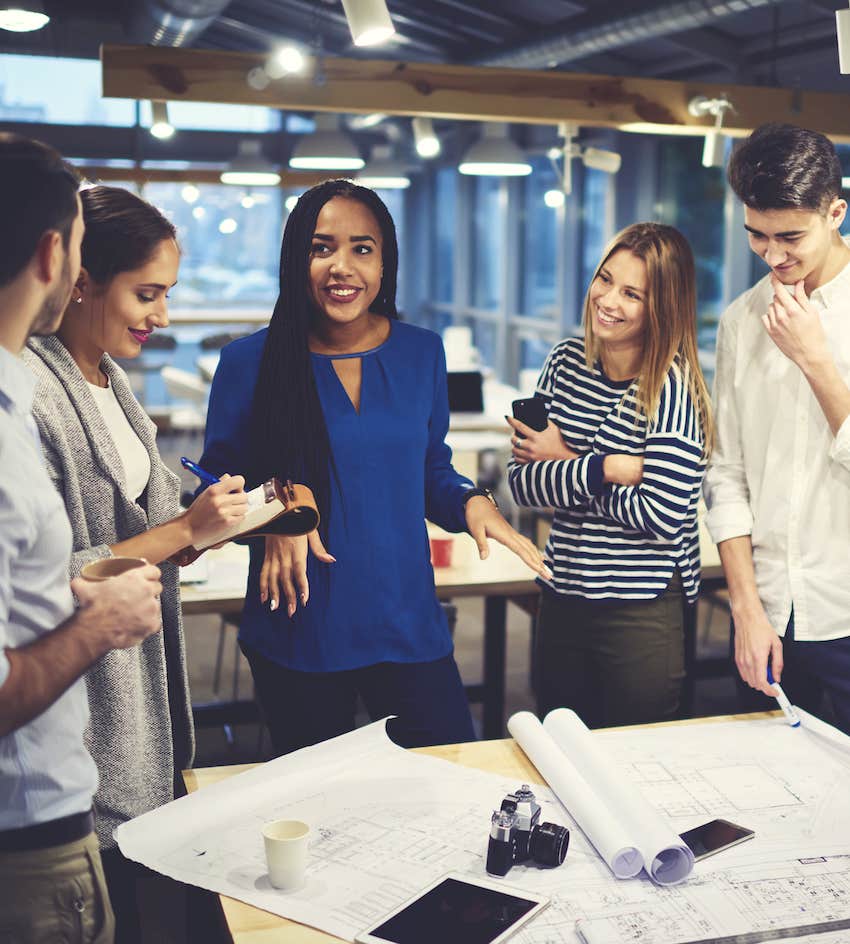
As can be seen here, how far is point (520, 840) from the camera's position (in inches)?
62.1

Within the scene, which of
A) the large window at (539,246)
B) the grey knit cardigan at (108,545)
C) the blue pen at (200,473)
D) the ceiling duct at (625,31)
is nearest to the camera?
the grey knit cardigan at (108,545)

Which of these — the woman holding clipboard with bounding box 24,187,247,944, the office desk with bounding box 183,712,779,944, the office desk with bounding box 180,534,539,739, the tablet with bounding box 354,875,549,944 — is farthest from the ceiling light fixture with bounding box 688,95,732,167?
the tablet with bounding box 354,875,549,944

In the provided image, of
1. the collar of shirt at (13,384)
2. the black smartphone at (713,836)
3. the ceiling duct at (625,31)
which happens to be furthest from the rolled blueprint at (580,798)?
the ceiling duct at (625,31)

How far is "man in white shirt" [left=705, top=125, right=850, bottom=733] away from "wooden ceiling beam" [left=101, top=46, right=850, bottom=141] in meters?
2.54

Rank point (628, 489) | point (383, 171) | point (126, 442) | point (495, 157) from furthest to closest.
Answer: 1. point (383, 171)
2. point (495, 157)
3. point (628, 489)
4. point (126, 442)

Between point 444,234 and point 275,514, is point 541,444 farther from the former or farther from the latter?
point 444,234

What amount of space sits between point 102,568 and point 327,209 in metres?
0.95

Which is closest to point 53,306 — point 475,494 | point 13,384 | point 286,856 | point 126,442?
point 13,384

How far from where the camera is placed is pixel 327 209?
2053mm

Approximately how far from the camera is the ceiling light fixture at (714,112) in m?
4.64

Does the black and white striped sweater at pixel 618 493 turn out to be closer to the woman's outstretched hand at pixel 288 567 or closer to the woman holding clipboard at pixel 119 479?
the woman's outstretched hand at pixel 288 567

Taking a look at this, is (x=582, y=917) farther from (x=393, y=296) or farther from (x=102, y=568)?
(x=393, y=296)

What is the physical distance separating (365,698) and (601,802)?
1.93ft

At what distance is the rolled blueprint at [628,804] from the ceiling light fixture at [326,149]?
19.4 ft
